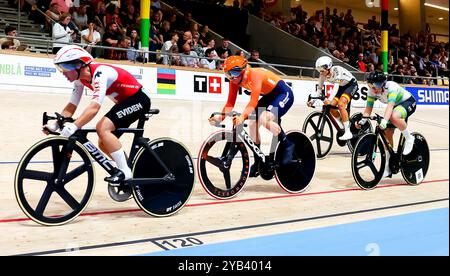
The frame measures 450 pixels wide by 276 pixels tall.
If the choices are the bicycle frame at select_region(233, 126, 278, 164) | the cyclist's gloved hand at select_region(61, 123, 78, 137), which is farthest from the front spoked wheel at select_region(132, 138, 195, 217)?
the bicycle frame at select_region(233, 126, 278, 164)

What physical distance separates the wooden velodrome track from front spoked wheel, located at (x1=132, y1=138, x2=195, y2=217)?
10 centimetres

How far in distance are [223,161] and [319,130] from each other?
2.67 meters

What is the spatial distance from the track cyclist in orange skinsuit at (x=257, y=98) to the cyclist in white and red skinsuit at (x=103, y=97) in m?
0.83

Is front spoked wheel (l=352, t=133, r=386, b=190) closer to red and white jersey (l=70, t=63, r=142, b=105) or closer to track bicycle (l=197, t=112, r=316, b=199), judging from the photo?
track bicycle (l=197, t=112, r=316, b=199)

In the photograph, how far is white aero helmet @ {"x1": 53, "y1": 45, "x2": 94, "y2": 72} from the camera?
2.86 metres

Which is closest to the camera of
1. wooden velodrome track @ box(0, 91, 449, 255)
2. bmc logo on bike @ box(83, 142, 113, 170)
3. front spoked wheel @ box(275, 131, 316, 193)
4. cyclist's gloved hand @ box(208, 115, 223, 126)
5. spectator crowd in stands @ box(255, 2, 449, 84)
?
wooden velodrome track @ box(0, 91, 449, 255)

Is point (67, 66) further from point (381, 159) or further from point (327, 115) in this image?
point (327, 115)

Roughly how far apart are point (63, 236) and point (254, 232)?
1.19m

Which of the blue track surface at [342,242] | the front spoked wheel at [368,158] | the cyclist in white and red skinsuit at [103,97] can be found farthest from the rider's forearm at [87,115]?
the front spoked wheel at [368,158]

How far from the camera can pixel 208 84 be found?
10961 mm

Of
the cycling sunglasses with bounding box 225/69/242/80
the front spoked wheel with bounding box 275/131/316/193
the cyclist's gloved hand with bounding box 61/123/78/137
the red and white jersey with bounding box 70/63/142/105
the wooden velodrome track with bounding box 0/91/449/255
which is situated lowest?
the wooden velodrome track with bounding box 0/91/449/255

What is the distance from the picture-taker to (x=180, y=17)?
13688mm

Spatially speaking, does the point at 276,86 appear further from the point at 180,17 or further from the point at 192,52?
the point at 180,17

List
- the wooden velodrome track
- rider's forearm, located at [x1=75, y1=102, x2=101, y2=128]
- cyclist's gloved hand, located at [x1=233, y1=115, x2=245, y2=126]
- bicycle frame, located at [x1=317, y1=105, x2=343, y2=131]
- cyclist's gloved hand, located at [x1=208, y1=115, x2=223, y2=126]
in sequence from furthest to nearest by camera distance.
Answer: bicycle frame, located at [x1=317, y1=105, x2=343, y2=131], cyclist's gloved hand, located at [x1=208, y1=115, x2=223, y2=126], cyclist's gloved hand, located at [x1=233, y1=115, x2=245, y2=126], rider's forearm, located at [x1=75, y1=102, x2=101, y2=128], the wooden velodrome track
